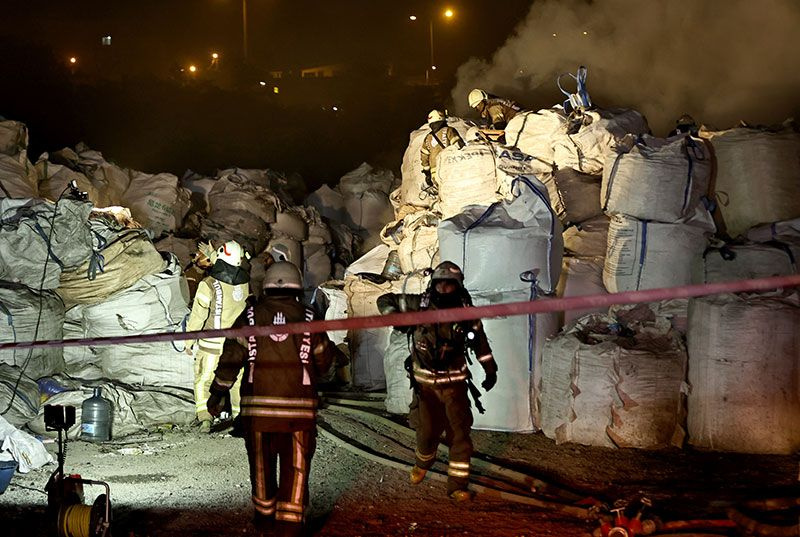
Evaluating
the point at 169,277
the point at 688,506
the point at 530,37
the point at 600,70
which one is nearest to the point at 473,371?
the point at 688,506

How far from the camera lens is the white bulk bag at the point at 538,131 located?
6.85 meters

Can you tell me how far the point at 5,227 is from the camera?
5.89m

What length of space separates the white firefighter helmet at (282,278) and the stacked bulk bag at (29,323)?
3080mm

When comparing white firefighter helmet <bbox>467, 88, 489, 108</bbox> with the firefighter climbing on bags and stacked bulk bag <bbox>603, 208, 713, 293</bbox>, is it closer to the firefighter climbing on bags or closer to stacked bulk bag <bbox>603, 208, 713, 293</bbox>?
the firefighter climbing on bags

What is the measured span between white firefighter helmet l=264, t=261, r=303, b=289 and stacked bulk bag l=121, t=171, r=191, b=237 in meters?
5.25

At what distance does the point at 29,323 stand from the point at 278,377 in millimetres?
3265

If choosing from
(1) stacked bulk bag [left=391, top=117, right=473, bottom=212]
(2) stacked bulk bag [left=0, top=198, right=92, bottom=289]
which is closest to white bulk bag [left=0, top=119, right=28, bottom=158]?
(2) stacked bulk bag [left=0, top=198, right=92, bottom=289]

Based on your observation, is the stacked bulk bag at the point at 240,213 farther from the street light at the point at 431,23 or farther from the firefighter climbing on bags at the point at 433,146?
the street light at the point at 431,23

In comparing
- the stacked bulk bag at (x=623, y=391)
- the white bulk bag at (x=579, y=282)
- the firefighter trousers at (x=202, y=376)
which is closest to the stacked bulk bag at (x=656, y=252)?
the white bulk bag at (x=579, y=282)

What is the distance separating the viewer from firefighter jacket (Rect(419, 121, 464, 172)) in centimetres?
765

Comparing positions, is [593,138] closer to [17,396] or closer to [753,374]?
[753,374]

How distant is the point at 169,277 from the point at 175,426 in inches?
53.0

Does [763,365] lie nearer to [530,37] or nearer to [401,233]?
[401,233]

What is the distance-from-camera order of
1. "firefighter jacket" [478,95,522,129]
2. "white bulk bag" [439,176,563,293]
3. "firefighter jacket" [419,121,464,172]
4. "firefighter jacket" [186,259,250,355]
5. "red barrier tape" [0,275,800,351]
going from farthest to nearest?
1. "firefighter jacket" [478,95,522,129]
2. "firefighter jacket" [419,121,464,172]
3. "firefighter jacket" [186,259,250,355]
4. "white bulk bag" [439,176,563,293]
5. "red barrier tape" [0,275,800,351]
